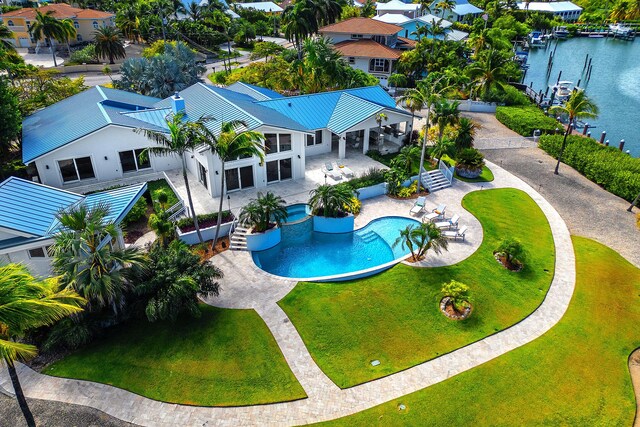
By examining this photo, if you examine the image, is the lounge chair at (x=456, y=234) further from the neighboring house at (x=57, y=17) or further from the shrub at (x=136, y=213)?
the neighboring house at (x=57, y=17)

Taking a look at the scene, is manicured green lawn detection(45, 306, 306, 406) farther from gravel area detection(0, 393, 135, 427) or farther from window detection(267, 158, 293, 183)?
window detection(267, 158, 293, 183)

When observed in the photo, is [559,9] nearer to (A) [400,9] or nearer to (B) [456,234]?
(A) [400,9]

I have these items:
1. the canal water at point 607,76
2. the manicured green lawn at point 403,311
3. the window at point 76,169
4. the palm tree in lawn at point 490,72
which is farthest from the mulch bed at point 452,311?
the palm tree in lawn at point 490,72

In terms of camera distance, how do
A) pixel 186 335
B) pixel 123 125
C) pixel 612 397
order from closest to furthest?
1. pixel 612 397
2. pixel 186 335
3. pixel 123 125

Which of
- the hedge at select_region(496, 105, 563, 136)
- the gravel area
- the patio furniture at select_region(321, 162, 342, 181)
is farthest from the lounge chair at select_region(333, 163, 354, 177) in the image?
the gravel area

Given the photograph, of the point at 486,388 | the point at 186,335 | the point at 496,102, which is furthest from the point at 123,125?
the point at 496,102

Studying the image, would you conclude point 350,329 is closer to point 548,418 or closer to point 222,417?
point 222,417
